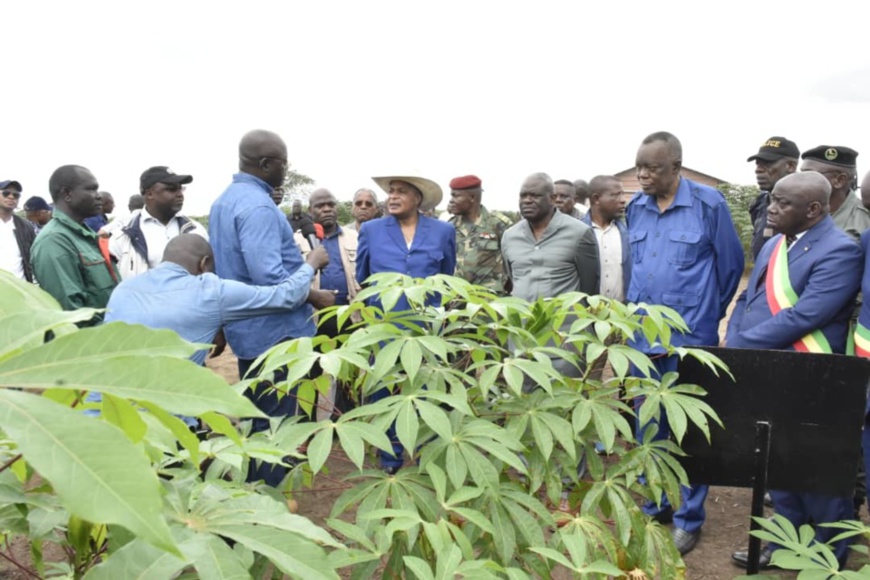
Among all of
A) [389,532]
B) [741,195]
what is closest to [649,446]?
[389,532]

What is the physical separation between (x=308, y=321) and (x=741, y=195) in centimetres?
1487

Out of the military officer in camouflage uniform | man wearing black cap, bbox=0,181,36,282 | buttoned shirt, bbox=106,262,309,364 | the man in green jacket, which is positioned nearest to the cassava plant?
buttoned shirt, bbox=106,262,309,364

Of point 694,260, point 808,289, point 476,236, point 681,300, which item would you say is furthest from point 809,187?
point 476,236

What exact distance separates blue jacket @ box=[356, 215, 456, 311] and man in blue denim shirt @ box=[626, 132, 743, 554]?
108cm

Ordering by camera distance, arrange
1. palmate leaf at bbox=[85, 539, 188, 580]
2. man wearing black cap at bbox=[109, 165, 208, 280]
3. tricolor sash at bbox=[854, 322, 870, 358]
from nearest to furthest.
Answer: palmate leaf at bbox=[85, 539, 188, 580], tricolor sash at bbox=[854, 322, 870, 358], man wearing black cap at bbox=[109, 165, 208, 280]

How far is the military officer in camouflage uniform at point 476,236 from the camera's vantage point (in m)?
4.55

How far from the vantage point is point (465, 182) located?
4.91 meters

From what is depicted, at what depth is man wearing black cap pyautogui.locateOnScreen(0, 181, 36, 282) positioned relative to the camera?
5.04 meters

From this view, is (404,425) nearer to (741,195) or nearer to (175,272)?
(175,272)

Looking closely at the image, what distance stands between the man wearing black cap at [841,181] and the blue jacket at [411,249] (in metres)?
1.95

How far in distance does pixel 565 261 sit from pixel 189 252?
1953 mm

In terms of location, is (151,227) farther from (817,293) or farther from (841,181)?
(841,181)

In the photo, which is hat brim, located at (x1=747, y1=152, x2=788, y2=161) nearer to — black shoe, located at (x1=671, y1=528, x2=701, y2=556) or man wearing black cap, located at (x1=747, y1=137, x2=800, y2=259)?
man wearing black cap, located at (x1=747, y1=137, x2=800, y2=259)

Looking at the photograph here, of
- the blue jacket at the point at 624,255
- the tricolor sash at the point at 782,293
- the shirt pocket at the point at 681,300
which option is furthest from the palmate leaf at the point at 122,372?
the blue jacket at the point at 624,255
